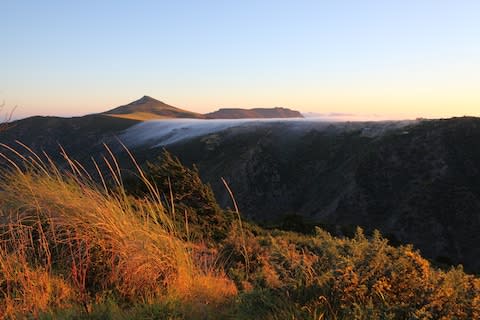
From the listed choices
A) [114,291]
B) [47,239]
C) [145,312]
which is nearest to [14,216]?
[47,239]

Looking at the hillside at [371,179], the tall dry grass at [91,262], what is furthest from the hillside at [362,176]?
the tall dry grass at [91,262]

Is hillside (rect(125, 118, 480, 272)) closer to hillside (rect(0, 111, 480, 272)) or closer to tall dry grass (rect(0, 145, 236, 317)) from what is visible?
hillside (rect(0, 111, 480, 272))

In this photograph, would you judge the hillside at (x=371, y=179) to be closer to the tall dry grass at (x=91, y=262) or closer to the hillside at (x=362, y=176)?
the hillside at (x=362, y=176)

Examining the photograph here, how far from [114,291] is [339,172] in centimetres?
5409

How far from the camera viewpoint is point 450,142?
50656mm

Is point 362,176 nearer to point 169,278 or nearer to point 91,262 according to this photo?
point 169,278

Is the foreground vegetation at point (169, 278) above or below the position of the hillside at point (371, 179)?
above

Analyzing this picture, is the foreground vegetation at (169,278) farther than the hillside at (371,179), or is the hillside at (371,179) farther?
the hillside at (371,179)

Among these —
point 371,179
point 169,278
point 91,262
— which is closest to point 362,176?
point 371,179

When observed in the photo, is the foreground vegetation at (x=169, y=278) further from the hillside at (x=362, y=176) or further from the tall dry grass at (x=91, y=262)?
the hillside at (x=362, y=176)

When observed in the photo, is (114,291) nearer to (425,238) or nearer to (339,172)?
(425,238)

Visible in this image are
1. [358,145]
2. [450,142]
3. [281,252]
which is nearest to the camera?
[281,252]

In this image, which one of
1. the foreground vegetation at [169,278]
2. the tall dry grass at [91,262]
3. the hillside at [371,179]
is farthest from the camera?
the hillside at [371,179]

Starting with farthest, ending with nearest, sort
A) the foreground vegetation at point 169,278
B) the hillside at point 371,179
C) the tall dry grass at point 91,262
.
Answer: the hillside at point 371,179, the tall dry grass at point 91,262, the foreground vegetation at point 169,278
